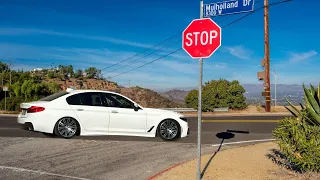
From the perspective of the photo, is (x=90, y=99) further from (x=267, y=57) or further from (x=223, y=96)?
(x=267, y=57)

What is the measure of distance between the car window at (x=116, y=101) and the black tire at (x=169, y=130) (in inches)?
45.7

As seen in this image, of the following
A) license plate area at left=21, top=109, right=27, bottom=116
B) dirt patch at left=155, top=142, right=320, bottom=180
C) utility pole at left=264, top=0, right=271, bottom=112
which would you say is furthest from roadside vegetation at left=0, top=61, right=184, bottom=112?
dirt patch at left=155, top=142, right=320, bottom=180

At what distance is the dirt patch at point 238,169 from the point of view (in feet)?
20.4

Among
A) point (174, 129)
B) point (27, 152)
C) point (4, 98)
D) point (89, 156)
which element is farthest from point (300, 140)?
point (4, 98)

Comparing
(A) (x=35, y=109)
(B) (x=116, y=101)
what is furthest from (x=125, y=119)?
(A) (x=35, y=109)

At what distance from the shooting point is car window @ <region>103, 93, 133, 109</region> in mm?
10777

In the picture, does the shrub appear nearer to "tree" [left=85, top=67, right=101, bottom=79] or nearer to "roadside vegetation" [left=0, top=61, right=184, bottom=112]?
"roadside vegetation" [left=0, top=61, right=184, bottom=112]

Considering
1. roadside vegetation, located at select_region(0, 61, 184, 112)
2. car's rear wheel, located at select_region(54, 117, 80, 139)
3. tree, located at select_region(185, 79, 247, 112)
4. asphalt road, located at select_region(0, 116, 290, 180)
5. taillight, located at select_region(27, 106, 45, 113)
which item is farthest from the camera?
roadside vegetation, located at select_region(0, 61, 184, 112)

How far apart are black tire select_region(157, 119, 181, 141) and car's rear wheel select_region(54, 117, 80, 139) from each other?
2549 mm

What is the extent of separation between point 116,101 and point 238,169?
16.9 ft

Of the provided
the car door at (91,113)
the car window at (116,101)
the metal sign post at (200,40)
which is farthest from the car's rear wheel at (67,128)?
the metal sign post at (200,40)

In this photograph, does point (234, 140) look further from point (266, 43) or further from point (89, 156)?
point (266, 43)

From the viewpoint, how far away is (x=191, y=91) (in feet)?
92.5

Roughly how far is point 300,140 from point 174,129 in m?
5.40
